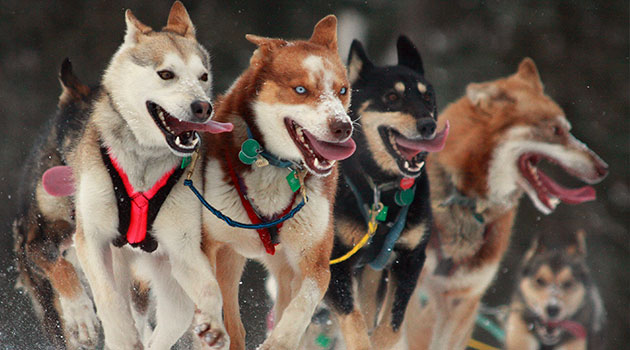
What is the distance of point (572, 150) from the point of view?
325 cm

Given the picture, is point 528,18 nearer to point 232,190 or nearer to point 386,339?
point 386,339

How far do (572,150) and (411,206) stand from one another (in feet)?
3.52

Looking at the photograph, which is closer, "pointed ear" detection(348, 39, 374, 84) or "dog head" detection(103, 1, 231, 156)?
"dog head" detection(103, 1, 231, 156)

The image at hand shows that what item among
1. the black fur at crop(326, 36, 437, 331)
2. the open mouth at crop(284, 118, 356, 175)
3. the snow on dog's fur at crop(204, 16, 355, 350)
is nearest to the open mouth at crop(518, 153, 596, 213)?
the black fur at crop(326, 36, 437, 331)

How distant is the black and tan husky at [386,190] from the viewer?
94.5 inches

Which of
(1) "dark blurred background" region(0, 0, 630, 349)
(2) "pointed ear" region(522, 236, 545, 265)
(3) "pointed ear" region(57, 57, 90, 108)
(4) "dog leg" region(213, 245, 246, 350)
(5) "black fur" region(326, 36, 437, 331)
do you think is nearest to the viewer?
(4) "dog leg" region(213, 245, 246, 350)

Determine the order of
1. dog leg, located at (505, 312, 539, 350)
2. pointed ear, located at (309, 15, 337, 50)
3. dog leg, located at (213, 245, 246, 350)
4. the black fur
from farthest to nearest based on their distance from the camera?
dog leg, located at (505, 312, 539, 350), the black fur, dog leg, located at (213, 245, 246, 350), pointed ear, located at (309, 15, 337, 50)

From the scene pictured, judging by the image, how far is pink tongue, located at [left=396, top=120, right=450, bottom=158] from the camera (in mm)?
2367

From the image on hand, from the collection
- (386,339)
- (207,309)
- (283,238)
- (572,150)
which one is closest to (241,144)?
(283,238)

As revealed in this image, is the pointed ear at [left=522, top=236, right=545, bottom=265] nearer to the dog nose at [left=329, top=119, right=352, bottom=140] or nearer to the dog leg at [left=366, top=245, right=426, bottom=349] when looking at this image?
the dog leg at [left=366, top=245, right=426, bottom=349]

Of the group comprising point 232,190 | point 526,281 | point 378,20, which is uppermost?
point 232,190

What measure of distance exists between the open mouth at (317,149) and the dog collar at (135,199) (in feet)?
0.95

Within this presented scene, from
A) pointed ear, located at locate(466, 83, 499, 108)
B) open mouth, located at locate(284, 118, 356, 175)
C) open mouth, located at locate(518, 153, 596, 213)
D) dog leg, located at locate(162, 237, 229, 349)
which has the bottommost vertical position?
open mouth, located at locate(518, 153, 596, 213)

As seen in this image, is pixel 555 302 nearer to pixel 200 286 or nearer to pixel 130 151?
pixel 200 286
